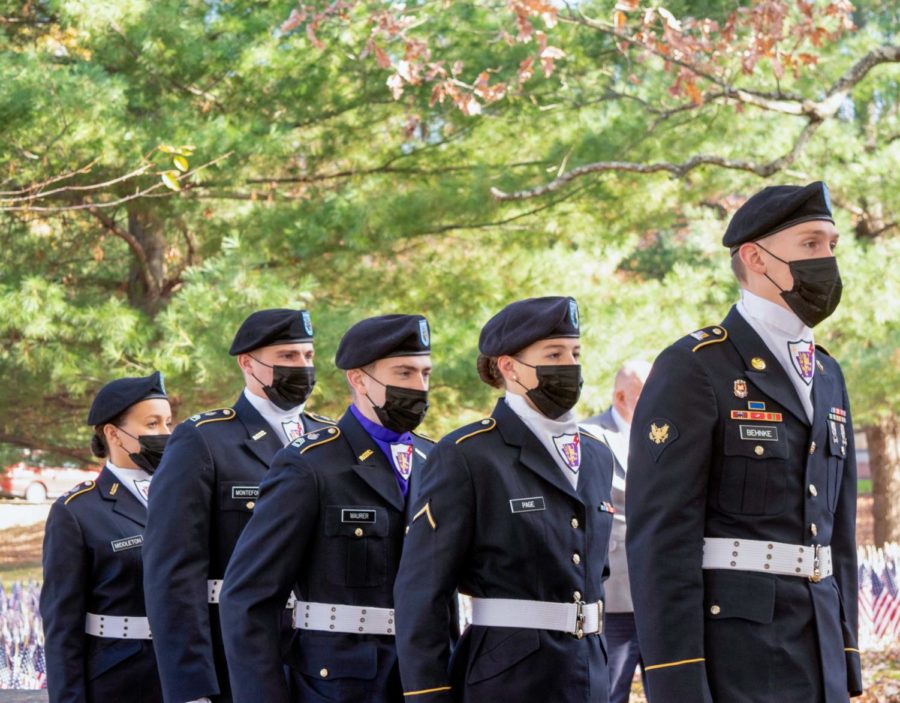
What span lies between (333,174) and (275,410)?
657cm

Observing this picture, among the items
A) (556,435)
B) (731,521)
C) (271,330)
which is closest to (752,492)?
(731,521)

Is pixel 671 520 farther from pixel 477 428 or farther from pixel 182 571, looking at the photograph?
pixel 182 571

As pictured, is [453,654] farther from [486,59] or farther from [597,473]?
[486,59]

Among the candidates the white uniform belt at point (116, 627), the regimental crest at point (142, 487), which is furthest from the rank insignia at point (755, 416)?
the regimental crest at point (142, 487)

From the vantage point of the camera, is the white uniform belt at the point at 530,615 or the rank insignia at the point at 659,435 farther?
the white uniform belt at the point at 530,615

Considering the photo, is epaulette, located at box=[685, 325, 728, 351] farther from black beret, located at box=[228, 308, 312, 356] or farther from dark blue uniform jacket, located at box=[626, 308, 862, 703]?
black beret, located at box=[228, 308, 312, 356]

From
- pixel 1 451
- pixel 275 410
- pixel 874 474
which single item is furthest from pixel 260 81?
pixel 874 474

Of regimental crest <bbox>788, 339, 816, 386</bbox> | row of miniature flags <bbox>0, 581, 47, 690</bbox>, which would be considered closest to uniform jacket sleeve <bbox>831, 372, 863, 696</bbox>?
regimental crest <bbox>788, 339, 816, 386</bbox>

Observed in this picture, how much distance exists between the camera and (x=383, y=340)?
15.3ft

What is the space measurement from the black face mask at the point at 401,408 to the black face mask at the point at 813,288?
139 centimetres

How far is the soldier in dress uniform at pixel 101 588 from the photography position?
5.51 metres

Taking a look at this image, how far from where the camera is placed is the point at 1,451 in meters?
14.1

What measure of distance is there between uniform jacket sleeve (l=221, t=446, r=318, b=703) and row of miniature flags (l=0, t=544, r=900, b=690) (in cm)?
517

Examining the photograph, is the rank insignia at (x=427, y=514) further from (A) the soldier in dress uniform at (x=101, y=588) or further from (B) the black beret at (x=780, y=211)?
(A) the soldier in dress uniform at (x=101, y=588)
